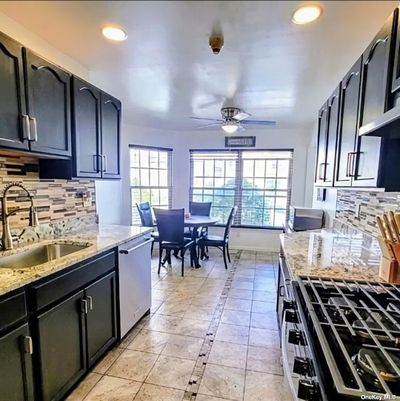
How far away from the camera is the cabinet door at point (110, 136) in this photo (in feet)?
8.32

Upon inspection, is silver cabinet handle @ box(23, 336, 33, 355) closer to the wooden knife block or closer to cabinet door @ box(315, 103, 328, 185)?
the wooden knife block

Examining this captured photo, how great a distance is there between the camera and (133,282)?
94.4 inches

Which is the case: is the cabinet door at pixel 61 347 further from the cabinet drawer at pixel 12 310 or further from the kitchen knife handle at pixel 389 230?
the kitchen knife handle at pixel 389 230

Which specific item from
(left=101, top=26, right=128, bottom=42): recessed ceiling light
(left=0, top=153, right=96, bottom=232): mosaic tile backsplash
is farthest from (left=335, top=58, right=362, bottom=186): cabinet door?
(left=0, top=153, right=96, bottom=232): mosaic tile backsplash

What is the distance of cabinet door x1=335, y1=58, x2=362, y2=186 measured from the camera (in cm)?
168

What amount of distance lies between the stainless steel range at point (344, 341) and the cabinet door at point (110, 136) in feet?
6.74

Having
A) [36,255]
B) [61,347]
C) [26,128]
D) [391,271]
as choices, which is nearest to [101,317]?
[61,347]

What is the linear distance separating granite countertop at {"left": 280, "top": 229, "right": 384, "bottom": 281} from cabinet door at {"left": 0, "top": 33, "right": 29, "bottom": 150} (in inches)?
71.1

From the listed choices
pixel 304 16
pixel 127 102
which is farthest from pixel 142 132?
pixel 304 16

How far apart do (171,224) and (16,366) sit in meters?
2.67

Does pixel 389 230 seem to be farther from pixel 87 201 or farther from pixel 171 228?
pixel 171 228

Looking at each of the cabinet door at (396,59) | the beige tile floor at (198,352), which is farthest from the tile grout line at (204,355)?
the cabinet door at (396,59)

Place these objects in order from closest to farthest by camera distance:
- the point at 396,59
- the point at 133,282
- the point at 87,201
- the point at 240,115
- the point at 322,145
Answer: the point at 396,59
the point at 133,282
the point at 322,145
the point at 87,201
the point at 240,115

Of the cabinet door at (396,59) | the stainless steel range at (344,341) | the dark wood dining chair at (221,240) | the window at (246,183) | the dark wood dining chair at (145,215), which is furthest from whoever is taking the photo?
the window at (246,183)
